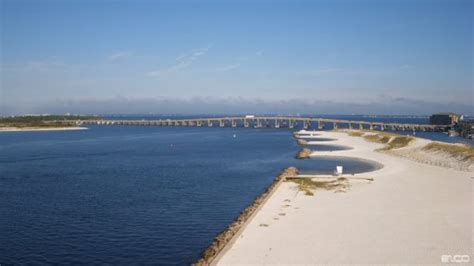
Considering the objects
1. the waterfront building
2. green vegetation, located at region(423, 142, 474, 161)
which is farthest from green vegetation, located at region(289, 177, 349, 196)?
the waterfront building

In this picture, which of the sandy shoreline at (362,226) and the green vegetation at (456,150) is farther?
the green vegetation at (456,150)

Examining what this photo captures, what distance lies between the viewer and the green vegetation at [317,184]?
32.0 meters

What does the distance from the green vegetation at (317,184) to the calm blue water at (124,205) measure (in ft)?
10.3

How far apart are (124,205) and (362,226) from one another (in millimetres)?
14842

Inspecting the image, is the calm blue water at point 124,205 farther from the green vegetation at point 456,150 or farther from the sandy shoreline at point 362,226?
the green vegetation at point 456,150

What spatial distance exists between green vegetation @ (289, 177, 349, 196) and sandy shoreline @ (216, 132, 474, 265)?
23.0 inches

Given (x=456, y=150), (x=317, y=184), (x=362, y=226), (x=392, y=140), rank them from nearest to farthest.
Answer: (x=362, y=226)
(x=317, y=184)
(x=456, y=150)
(x=392, y=140)

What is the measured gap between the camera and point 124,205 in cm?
2873

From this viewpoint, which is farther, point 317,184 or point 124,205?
point 317,184

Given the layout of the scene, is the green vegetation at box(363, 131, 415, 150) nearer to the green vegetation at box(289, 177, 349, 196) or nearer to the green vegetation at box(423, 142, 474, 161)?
the green vegetation at box(423, 142, 474, 161)

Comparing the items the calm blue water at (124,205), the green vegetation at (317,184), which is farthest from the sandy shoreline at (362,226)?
the calm blue water at (124,205)

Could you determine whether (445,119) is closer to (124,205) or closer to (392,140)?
(392,140)

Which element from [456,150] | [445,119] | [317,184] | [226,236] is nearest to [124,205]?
[226,236]

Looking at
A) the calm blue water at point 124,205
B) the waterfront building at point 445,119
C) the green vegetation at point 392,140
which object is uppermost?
the waterfront building at point 445,119
